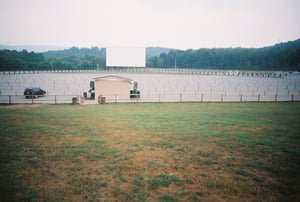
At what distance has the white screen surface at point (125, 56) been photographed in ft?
143

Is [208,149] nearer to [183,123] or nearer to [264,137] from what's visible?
[264,137]

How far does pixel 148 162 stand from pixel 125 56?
3810 cm

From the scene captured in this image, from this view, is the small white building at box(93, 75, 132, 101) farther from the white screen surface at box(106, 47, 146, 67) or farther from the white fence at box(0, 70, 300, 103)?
the white screen surface at box(106, 47, 146, 67)

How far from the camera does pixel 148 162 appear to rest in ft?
26.2

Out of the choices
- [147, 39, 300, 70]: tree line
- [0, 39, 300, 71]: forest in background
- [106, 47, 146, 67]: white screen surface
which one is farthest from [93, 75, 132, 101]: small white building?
[147, 39, 300, 70]: tree line

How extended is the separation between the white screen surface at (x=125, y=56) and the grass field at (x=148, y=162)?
1230 inches

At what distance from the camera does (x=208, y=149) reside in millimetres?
9391

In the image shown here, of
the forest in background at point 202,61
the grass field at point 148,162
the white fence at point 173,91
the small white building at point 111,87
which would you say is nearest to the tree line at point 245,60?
the forest in background at point 202,61

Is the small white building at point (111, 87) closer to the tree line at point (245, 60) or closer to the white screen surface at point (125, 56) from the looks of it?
the white screen surface at point (125, 56)

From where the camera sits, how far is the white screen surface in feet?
143

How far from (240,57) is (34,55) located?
→ 144 m

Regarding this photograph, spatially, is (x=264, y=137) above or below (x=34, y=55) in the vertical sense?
below

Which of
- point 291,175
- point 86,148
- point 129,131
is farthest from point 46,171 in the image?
point 291,175

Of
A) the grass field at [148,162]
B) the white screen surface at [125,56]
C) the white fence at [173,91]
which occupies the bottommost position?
the grass field at [148,162]
